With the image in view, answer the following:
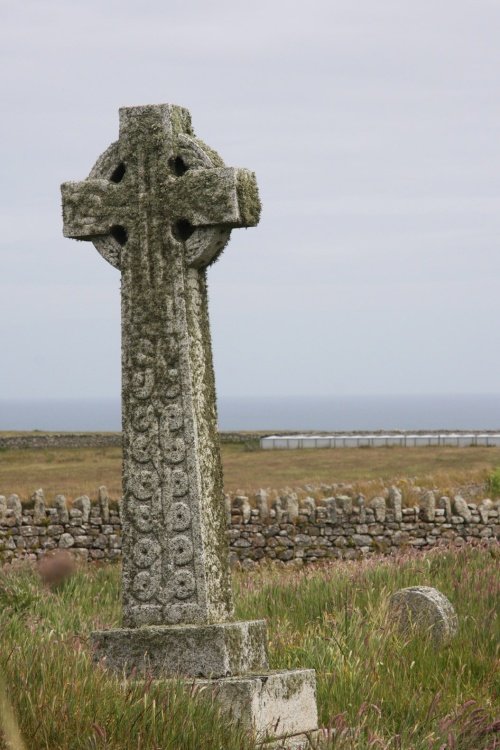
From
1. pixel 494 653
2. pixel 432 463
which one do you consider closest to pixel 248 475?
pixel 432 463

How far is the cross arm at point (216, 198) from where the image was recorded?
8031 millimetres

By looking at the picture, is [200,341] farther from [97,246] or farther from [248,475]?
[248,475]

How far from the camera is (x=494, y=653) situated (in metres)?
9.60

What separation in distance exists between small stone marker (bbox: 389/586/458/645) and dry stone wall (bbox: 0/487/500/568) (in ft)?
40.1

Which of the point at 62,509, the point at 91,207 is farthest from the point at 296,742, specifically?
the point at 62,509

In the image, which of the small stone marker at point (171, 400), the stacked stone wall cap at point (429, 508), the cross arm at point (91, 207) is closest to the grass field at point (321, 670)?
the small stone marker at point (171, 400)

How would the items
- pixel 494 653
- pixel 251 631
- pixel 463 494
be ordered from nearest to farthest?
pixel 251 631 < pixel 494 653 < pixel 463 494

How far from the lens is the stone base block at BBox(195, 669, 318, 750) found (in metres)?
7.11

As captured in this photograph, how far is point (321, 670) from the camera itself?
8500 millimetres

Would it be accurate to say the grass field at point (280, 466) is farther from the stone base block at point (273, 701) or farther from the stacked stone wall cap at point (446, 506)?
the stone base block at point (273, 701)

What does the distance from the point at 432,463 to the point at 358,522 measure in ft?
59.1

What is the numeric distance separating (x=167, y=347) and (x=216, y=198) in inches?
41.8

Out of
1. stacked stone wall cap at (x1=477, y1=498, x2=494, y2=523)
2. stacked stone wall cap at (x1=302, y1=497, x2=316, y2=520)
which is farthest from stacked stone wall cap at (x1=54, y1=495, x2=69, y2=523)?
stacked stone wall cap at (x1=477, y1=498, x2=494, y2=523)

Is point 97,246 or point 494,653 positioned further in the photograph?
point 494,653
